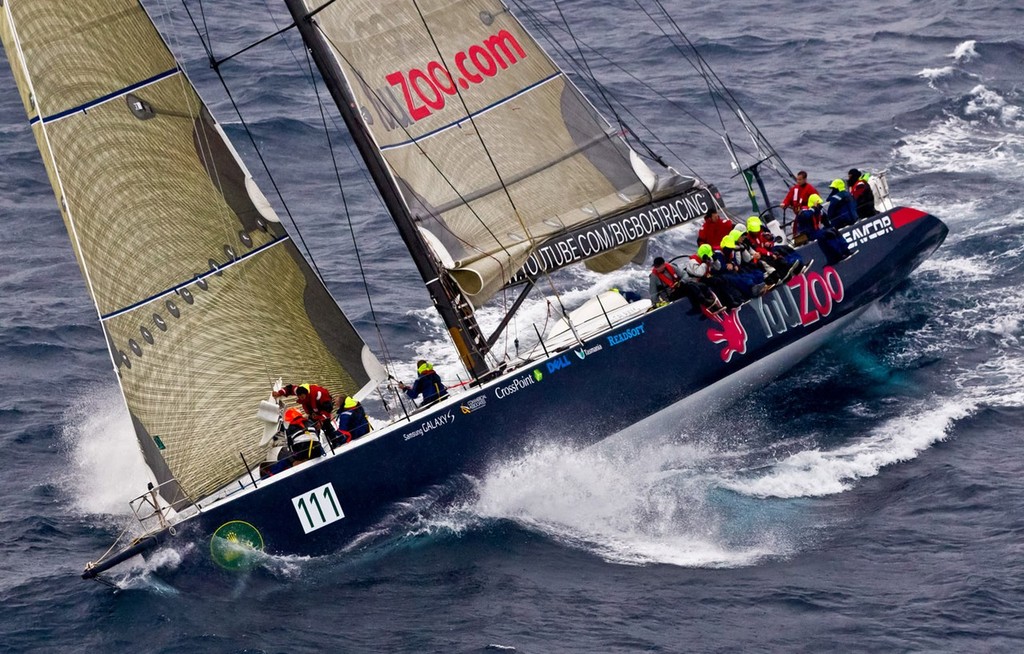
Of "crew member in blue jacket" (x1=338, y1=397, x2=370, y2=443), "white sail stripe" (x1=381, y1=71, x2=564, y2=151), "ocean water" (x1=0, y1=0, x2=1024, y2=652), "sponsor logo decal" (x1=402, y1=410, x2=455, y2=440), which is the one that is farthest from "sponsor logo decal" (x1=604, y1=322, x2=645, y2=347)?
"white sail stripe" (x1=381, y1=71, x2=564, y2=151)

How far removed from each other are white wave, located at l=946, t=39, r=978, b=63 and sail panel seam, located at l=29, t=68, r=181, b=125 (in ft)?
55.7

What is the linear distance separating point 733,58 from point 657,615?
1771 cm

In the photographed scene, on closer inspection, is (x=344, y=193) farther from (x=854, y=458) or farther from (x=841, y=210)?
(x=854, y=458)

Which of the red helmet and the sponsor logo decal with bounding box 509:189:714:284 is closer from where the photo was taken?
the red helmet

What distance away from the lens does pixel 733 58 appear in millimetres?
28969

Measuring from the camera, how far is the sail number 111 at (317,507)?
14984 mm

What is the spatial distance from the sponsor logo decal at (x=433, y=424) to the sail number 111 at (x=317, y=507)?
0.98 meters

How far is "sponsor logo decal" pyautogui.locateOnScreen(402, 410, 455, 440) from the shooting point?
15.4 m

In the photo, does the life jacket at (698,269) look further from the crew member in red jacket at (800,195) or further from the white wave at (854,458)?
the crew member in red jacket at (800,195)

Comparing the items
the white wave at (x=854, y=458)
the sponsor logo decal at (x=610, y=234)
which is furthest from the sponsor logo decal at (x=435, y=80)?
the white wave at (x=854, y=458)

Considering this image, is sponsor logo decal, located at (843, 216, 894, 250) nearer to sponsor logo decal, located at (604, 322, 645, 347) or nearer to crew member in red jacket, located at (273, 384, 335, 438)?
sponsor logo decal, located at (604, 322, 645, 347)

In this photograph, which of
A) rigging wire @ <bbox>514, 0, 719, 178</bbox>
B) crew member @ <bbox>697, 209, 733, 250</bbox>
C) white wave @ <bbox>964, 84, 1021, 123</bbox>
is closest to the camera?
crew member @ <bbox>697, 209, 733, 250</bbox>

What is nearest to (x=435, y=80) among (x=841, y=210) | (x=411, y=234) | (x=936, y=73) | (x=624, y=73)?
(x=411, y=234)

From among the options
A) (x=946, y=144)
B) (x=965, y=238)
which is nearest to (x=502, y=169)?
(x=965, y=238)
